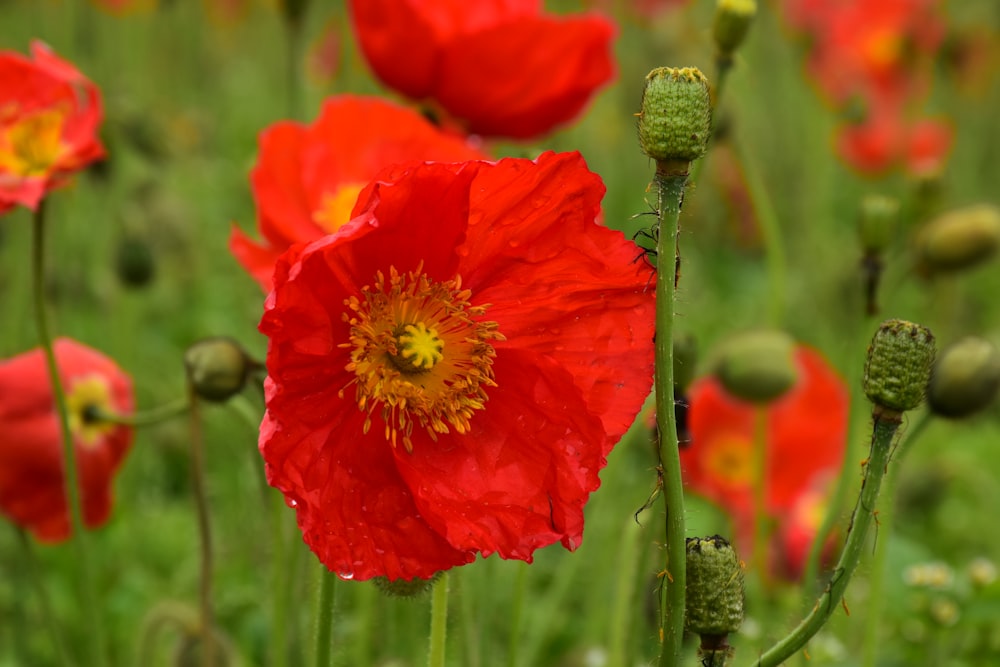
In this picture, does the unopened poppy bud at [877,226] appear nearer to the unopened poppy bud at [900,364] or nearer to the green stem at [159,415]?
the unopened poppy bud at [900,364]

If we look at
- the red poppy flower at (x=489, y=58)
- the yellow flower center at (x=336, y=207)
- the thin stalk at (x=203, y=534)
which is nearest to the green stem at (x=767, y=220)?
the red poppy flower at (x=489, y=58)

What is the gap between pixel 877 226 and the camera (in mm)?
1369

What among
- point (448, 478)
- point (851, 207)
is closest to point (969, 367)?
point (448, 478)

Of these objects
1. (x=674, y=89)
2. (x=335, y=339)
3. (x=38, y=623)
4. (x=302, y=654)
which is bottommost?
(x=38, y=623)

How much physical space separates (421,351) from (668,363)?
0.26 m

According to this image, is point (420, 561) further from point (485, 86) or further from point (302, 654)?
point (485, 86)

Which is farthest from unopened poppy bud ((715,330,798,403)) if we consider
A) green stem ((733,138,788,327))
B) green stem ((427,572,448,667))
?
green stem ((427,572,448,667))

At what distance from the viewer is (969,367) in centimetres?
138

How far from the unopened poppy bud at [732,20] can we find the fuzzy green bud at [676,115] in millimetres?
515

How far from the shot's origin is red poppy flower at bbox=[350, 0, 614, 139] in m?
1.65

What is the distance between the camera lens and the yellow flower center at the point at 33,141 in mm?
1458

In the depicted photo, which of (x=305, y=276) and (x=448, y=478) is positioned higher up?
(x=305, y=276)

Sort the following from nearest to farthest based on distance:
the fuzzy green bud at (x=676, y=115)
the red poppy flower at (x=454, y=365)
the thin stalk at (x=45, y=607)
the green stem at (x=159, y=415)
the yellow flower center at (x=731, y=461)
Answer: the fuzzy green bud at (x=676, y=115), the red poppy flower at (x=454, y=365), the green stem at (x=159, y=415), the thin stalk at (x=45, y=607), the yellow flower center at (x=731, y=461)

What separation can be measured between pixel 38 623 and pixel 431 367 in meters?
1.40
